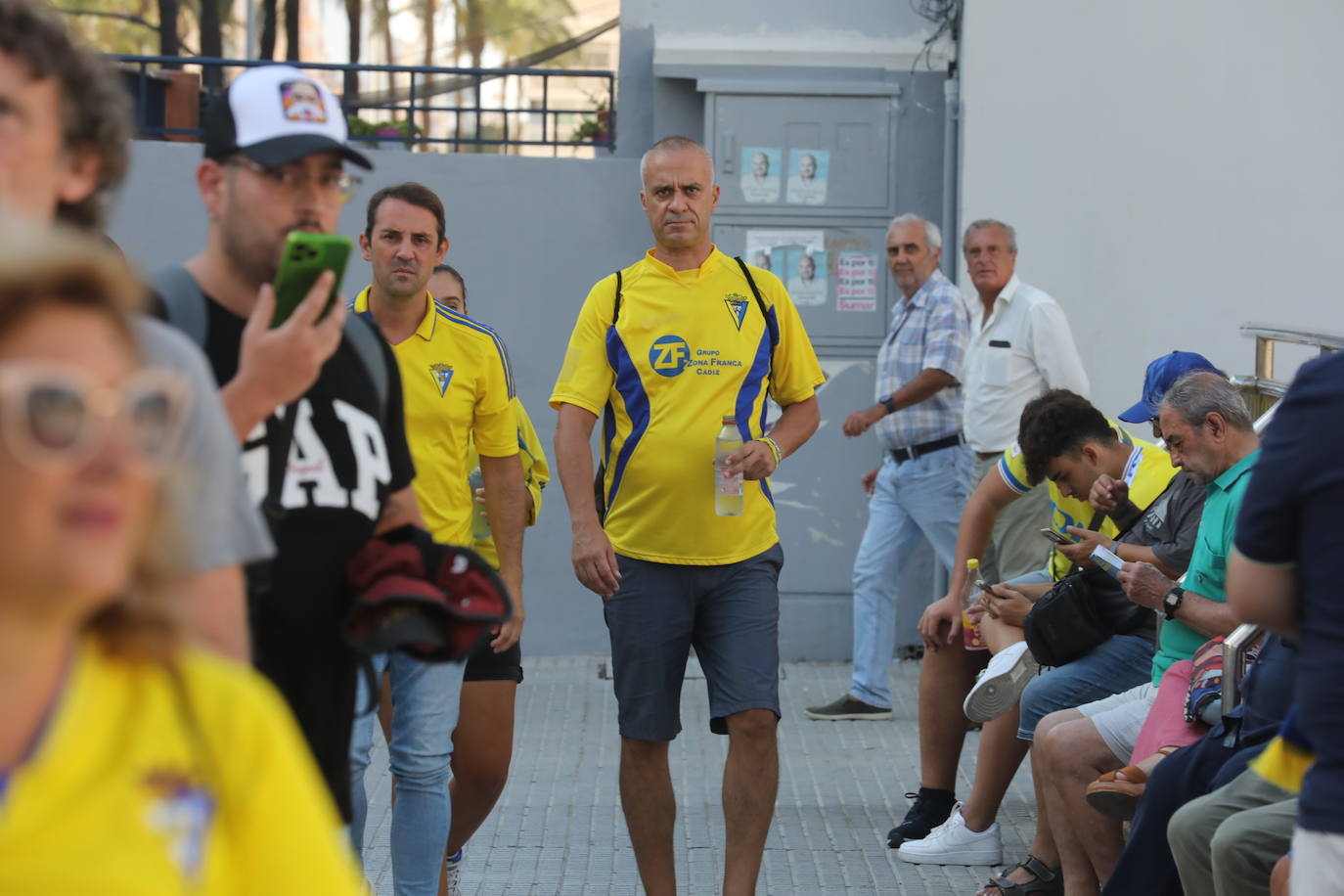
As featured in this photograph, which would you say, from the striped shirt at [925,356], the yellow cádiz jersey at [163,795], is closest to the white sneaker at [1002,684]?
the striped shirt at [925,356]

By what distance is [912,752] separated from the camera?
24.7 feet

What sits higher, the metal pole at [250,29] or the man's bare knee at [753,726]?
the metal pole at [250,29]

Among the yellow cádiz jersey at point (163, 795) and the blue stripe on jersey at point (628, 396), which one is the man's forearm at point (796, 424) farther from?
the yellow cádiz jersey at point (163, 795)

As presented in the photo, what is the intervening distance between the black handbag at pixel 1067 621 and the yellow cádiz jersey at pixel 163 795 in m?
4.00

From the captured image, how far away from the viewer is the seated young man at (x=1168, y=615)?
15.0 feet

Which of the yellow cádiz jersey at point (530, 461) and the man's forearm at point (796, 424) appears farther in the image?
the yellow cádiz jersey at point (530, 461)

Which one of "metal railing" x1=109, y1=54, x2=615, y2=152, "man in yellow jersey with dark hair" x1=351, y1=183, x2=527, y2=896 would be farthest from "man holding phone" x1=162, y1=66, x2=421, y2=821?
"metal railing" x1=109, y1=54, x2=615, y2=152

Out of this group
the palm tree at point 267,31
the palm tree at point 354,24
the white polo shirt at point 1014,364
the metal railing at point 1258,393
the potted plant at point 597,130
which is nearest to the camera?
the metal railing at point 1258,393

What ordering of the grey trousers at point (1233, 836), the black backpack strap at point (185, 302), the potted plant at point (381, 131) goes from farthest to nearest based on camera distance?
the potted plant at point (381, 131) < the grey trousers at point (1233, 836) < the black backpack strap at point (185, 302)

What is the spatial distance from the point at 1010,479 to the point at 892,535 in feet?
6.90

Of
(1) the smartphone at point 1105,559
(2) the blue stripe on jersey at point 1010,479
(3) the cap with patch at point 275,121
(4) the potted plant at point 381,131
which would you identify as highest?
(4) the potted plant at point 381,131

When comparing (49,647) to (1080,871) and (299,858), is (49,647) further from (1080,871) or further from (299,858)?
(1080,871)

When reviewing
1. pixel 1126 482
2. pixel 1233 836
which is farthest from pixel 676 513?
pixel 1233 836

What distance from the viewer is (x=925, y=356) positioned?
320 inches
